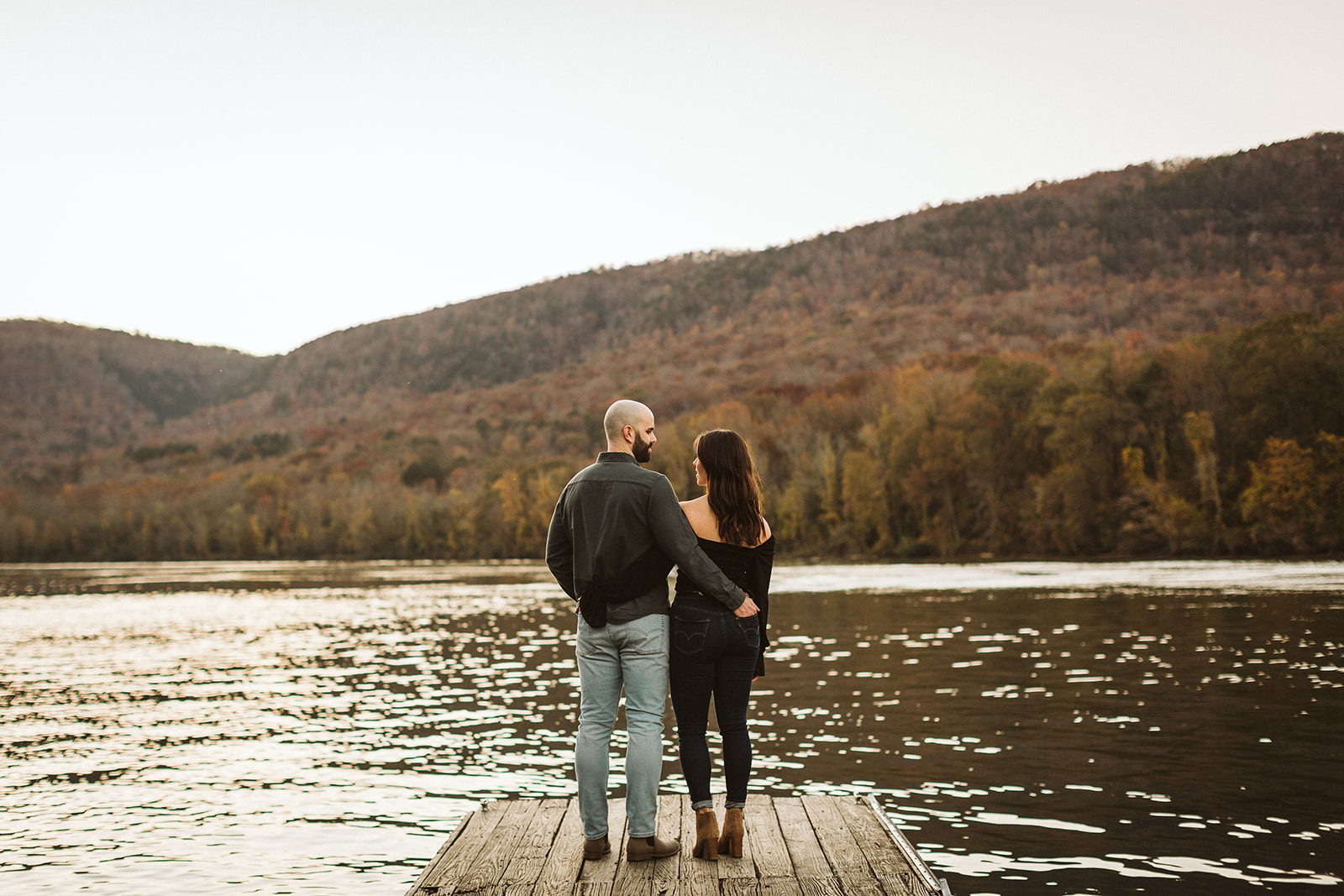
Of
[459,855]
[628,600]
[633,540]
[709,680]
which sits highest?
[633,540]

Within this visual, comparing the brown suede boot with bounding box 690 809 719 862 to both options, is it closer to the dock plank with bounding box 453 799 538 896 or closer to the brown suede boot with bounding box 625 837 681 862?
the brown suede boot with bounding box 625 837 681 862

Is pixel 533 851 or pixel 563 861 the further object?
pixel 533 851

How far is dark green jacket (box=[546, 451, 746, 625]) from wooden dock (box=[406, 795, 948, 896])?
1581mm

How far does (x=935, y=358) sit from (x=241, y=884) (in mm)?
134038

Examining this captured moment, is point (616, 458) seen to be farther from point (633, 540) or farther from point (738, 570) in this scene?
point (738, 570)

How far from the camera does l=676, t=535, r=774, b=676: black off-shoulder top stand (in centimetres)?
778

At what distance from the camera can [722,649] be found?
25.3ft

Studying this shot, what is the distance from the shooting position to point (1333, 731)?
1733cm

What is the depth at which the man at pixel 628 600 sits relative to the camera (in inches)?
298

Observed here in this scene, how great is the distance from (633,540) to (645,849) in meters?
1.99

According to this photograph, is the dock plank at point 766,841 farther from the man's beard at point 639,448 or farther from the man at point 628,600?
the man's beard at point 639,448

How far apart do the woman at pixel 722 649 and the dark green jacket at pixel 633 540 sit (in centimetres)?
21

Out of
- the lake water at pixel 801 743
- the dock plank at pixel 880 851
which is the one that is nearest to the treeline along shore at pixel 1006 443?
the lake water at pixel 801 743

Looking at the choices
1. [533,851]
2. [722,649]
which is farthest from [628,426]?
[533,851]
